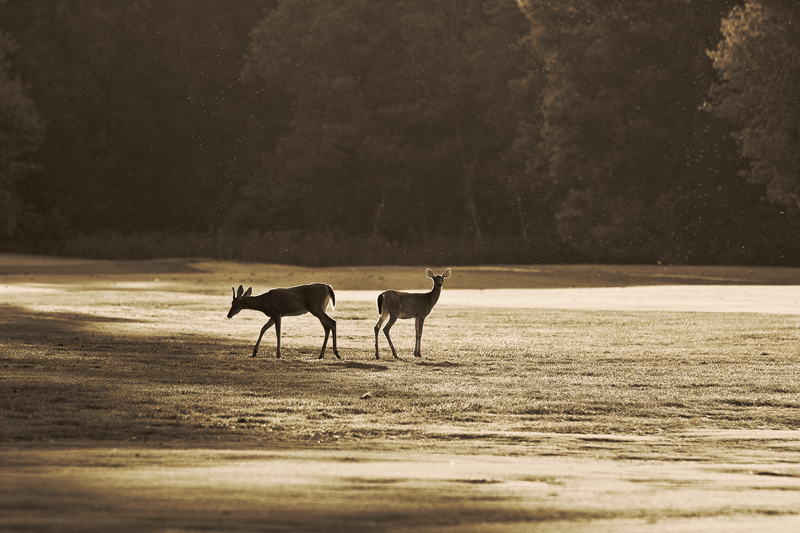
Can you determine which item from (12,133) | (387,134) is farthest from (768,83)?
(12,133)

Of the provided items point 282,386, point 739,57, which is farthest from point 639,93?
point 282,386

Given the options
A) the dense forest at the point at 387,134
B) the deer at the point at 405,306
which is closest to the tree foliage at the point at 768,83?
the dense forest at the point at 387,134

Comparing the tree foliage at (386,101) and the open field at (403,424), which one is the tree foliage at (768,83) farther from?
the open field at (403,424)

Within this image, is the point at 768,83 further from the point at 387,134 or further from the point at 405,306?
the point at 405,306

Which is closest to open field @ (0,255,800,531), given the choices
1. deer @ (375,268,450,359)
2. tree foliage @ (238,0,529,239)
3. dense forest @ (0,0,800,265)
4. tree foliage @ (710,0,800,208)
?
deer @ (375,268,450,359)

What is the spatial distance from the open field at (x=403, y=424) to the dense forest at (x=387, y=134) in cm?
2121

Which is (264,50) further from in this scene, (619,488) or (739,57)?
(619,488)

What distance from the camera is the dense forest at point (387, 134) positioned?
3800cm

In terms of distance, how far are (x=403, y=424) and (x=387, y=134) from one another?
118 feet

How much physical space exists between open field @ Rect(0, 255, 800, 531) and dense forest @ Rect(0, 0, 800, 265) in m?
21.2

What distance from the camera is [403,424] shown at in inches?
307

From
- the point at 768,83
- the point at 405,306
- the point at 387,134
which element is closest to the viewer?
the point at 405,306

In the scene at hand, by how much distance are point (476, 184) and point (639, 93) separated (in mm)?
9382

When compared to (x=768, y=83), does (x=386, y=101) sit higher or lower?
higher
